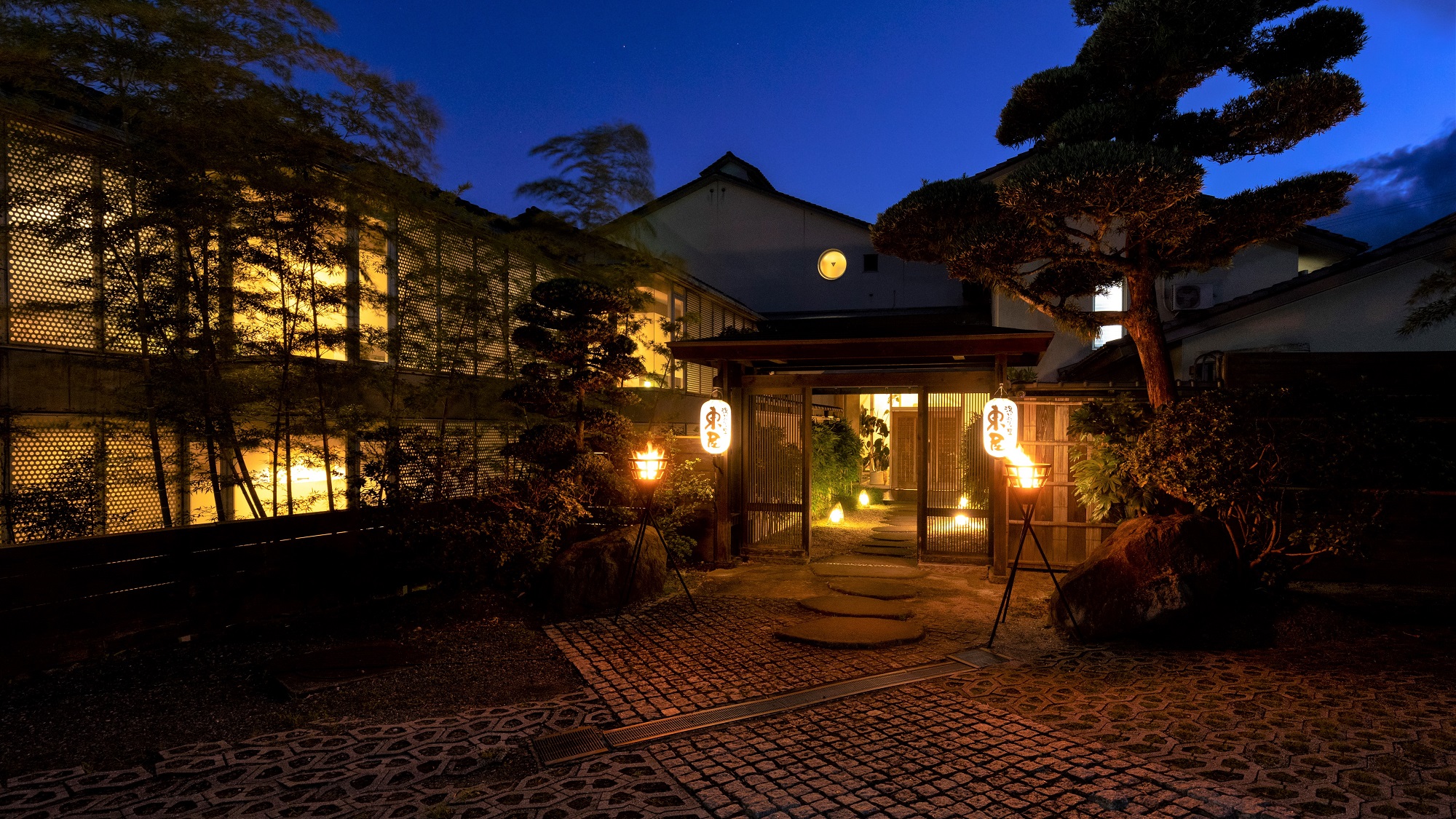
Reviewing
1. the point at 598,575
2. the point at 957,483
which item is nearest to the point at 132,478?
the point at 598,575

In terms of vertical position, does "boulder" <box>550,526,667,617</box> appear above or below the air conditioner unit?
below

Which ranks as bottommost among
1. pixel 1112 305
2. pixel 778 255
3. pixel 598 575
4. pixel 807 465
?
pixel 598 575

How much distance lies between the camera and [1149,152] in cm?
677

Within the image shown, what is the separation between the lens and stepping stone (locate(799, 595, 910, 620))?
8133mm

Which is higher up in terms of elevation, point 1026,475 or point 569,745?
point 1026,475

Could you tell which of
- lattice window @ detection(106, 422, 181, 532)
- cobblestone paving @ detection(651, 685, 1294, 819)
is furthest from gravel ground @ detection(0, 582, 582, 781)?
cobblestone paving @ detection(651, 685, 1294, 819)

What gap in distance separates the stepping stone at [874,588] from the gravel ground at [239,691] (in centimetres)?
398

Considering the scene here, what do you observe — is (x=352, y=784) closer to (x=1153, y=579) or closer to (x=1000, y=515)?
(x=1153, y=579)

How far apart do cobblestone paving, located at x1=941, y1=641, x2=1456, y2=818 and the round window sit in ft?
50.6

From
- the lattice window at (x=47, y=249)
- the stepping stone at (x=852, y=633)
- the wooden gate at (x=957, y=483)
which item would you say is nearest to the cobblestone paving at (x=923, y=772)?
the stepping stone at (x=852, y=633)

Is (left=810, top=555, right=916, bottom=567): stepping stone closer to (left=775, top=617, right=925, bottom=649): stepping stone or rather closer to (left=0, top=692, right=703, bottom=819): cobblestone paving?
(left=775, top=617, right=925, bottom=649): stepping stone

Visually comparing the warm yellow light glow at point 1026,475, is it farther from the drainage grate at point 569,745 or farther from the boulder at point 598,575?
the drainage grate at point 569,745

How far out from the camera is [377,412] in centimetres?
898

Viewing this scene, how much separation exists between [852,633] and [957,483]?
4.75 metres
